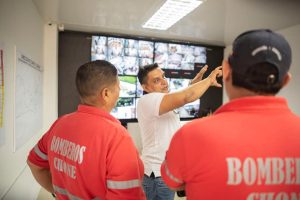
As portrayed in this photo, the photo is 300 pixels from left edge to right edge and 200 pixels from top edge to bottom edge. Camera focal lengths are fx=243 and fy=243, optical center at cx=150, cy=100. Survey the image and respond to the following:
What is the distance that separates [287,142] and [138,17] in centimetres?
299

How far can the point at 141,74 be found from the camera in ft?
6.33

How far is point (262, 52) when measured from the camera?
0.69 metres

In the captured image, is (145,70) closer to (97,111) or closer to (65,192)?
(97,111)

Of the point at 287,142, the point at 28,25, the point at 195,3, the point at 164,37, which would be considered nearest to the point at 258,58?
the point at 287,142

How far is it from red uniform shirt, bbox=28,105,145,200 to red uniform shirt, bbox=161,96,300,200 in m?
0.32


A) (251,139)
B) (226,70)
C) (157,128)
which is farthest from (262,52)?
(157,128)

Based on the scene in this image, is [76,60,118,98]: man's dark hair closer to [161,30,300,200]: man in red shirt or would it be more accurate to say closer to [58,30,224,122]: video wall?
[161,30,300,200]: man in red shirt

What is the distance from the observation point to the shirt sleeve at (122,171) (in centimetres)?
93

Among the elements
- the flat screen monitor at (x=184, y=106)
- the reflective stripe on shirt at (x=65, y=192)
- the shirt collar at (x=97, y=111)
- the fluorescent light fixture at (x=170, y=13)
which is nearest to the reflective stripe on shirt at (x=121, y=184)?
the reflective stripe on shirt at (x=65, y=192)

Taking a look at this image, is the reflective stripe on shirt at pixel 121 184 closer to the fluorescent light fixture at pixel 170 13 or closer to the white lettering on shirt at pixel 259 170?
the white lettering on shirt at pixel 259 170

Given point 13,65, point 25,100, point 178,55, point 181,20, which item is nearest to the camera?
point 13,65

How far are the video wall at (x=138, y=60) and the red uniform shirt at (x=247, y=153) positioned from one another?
358 centimetres

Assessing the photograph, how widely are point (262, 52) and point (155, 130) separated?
1069 mm

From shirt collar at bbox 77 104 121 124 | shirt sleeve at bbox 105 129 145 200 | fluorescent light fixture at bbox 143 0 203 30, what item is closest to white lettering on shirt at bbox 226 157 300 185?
shirt sleeve at bbox 105 129 145 200
